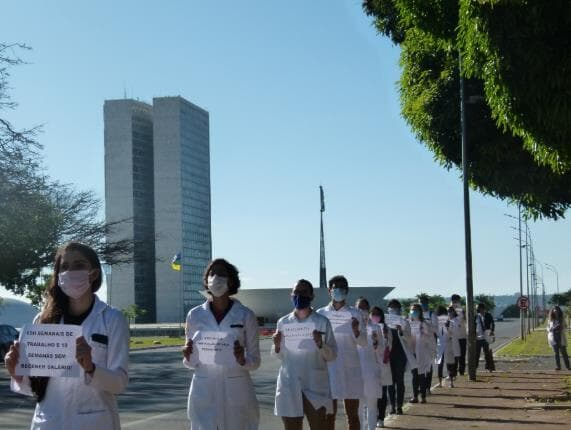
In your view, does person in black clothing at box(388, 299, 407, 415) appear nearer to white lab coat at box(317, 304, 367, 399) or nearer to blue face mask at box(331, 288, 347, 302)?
white lab coat at box(317, 304, 367, 399)

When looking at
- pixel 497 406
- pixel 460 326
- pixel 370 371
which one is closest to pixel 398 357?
pixel 497 406

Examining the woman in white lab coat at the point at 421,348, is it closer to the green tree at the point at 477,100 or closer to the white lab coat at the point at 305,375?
the green tree at the point at 477,100

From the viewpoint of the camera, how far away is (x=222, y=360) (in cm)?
683

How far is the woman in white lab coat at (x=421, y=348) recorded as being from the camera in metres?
17.2

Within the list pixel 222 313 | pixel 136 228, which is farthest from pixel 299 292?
pixel 136 228

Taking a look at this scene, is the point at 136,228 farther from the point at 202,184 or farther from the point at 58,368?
the point at 58,368

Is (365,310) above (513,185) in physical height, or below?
below

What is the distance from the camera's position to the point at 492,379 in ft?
73.0

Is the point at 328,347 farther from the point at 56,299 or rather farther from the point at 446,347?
the point at 446,347

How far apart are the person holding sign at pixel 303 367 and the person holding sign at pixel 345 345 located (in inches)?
66.0

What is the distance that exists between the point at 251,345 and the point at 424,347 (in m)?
11.5

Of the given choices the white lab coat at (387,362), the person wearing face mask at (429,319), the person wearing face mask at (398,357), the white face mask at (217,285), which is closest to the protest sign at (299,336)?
the white face mask at (217,285)

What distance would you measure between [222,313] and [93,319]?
2.30 meters

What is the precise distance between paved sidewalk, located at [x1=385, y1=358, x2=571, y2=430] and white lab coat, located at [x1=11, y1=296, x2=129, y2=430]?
903 centimetres
